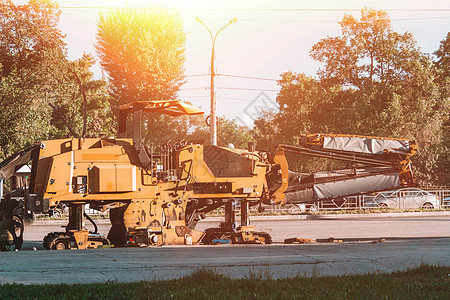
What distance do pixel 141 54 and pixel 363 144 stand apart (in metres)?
43.4

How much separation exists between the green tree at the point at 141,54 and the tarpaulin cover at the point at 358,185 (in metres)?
41.3

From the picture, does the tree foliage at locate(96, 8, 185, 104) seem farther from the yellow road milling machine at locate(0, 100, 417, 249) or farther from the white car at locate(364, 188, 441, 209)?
the yellow road milling machine at locate(0, 100, 417, 249)

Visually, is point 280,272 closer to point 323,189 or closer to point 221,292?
point 221,292

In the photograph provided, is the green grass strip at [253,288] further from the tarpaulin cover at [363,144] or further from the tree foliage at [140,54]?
the tree foliage at [140,54]

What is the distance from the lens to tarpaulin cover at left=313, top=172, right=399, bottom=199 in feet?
53.8

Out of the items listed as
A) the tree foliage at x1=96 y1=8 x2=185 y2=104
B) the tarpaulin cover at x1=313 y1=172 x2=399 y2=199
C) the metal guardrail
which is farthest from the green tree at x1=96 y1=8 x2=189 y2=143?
the tarpaulin cover at x1=313 y1=172 x2=399 y2=199

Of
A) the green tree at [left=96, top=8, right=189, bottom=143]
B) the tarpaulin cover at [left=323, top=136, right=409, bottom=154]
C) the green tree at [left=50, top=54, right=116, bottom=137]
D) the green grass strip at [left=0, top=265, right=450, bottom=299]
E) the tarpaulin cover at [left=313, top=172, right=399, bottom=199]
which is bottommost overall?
the green grass strip at [left=0, top=265, right=450, bottom=299]

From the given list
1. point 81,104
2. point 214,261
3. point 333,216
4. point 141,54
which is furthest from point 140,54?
point 214,261

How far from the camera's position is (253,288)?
26.2 feet

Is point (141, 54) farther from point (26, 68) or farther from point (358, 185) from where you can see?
point (358, 185)

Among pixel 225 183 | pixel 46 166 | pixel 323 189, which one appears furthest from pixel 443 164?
pixel 46 166

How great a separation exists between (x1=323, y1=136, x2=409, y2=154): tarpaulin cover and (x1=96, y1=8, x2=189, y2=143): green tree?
4135 cm

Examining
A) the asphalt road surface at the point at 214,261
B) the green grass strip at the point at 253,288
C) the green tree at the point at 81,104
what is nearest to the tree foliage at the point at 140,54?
the green tree at the point at 81,104

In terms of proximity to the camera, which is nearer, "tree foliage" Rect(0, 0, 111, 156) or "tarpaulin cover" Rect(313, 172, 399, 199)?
"tarpaulin cover" Rect(313, 172, 399, 199)
